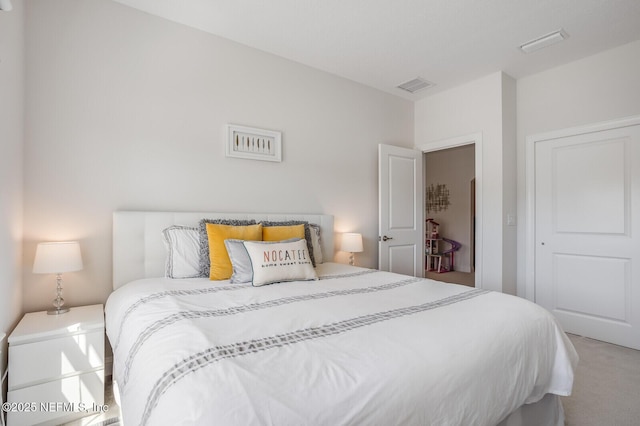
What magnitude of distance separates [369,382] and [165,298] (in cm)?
119

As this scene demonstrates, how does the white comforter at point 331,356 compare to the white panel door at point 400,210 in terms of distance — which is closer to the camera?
the white comforter at point 331,356

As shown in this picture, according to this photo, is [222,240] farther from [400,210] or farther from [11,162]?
[400,210]

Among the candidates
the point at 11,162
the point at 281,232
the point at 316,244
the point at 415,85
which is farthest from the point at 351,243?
the point at 11,162

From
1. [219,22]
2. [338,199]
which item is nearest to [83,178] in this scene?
[219,22]

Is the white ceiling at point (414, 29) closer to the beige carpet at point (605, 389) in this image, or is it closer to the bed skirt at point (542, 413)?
the bed skirt at point (542, 413)

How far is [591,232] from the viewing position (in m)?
3.18

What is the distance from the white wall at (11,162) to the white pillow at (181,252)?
808 mm

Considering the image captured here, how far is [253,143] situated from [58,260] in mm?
1692

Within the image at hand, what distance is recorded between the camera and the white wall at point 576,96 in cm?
294

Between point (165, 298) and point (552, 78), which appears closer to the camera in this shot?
point (165, 298)

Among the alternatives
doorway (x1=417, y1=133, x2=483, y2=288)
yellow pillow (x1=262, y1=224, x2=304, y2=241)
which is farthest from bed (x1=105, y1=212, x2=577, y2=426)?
doorway (x1=417, y1=133, x2=483, y2=288)

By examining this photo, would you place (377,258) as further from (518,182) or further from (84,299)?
(84,299)

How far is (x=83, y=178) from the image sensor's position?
226 cm

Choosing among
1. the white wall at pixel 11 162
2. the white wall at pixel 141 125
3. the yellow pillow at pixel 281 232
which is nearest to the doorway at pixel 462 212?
the white wall at pixel 141 125
